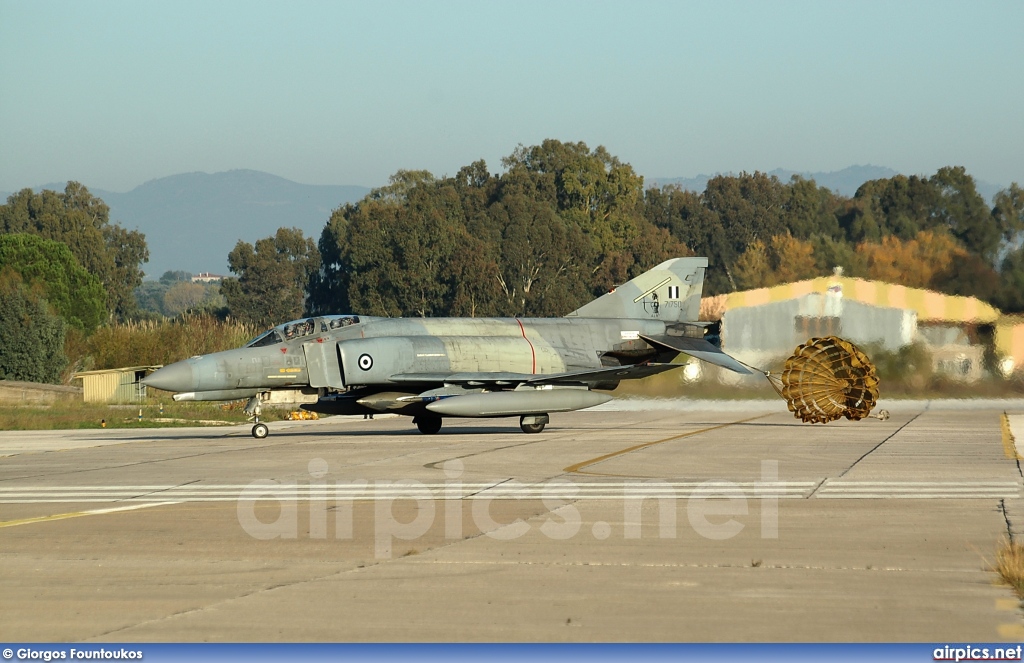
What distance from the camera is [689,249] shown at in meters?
105

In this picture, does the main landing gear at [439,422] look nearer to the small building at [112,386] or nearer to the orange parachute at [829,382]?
the orange parachute at [829,382]

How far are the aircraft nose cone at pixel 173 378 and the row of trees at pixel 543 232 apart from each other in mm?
17463

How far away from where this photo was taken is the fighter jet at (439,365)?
2480 centimetres

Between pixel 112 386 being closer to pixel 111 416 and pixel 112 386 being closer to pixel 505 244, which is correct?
pixel 111 416

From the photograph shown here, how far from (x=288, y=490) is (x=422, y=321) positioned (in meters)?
12.4

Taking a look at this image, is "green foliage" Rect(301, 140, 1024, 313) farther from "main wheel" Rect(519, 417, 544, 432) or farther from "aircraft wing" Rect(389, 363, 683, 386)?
"main wheel" Rect(519, 417, 544, 432)

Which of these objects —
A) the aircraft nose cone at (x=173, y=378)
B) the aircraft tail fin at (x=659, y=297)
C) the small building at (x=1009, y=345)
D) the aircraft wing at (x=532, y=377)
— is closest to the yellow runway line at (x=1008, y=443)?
the small building at (x=1009, y=345)

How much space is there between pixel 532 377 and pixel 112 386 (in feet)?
98.3

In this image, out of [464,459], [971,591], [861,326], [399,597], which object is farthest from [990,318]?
[399,597]

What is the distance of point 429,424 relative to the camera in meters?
26.5

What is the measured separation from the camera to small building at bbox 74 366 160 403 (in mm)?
49594

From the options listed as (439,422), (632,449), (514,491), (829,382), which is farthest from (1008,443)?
(439,422)

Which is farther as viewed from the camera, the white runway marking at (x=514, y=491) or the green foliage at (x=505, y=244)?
the green foliage at (x=505, y=244)

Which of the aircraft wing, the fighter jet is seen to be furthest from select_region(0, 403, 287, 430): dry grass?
the aircraft wing
